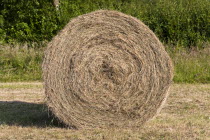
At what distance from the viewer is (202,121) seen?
273 inches

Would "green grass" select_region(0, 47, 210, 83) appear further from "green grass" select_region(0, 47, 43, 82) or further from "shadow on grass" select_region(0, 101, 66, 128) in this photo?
"shadow on grass" select_region(0, 101, 66, 128)

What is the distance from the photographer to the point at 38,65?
13.2m

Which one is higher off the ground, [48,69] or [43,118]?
[48,69]

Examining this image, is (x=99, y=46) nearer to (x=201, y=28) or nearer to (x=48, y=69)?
(x=48, y=69)

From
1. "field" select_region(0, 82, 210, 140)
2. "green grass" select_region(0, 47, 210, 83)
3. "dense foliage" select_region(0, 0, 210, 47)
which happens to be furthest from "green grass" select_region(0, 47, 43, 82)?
"dense foliage" select_region(0, 0, 210, 47)

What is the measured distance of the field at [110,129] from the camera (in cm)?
598

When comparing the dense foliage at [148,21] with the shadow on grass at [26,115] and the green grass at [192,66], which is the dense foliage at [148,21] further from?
the shadow on grass at [26,115]

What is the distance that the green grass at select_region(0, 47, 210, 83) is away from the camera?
12.0 metres

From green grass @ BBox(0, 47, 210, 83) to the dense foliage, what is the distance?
184 cm

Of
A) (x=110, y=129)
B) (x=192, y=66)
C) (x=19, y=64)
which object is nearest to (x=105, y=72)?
(x=110, y=129)

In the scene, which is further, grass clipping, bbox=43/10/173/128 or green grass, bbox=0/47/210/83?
Answer: green grass, bbox=0/47/210/83

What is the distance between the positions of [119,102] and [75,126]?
790 mm

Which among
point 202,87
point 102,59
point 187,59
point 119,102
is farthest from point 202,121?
point 187,59

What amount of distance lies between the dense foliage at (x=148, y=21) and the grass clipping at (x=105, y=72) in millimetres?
8756
